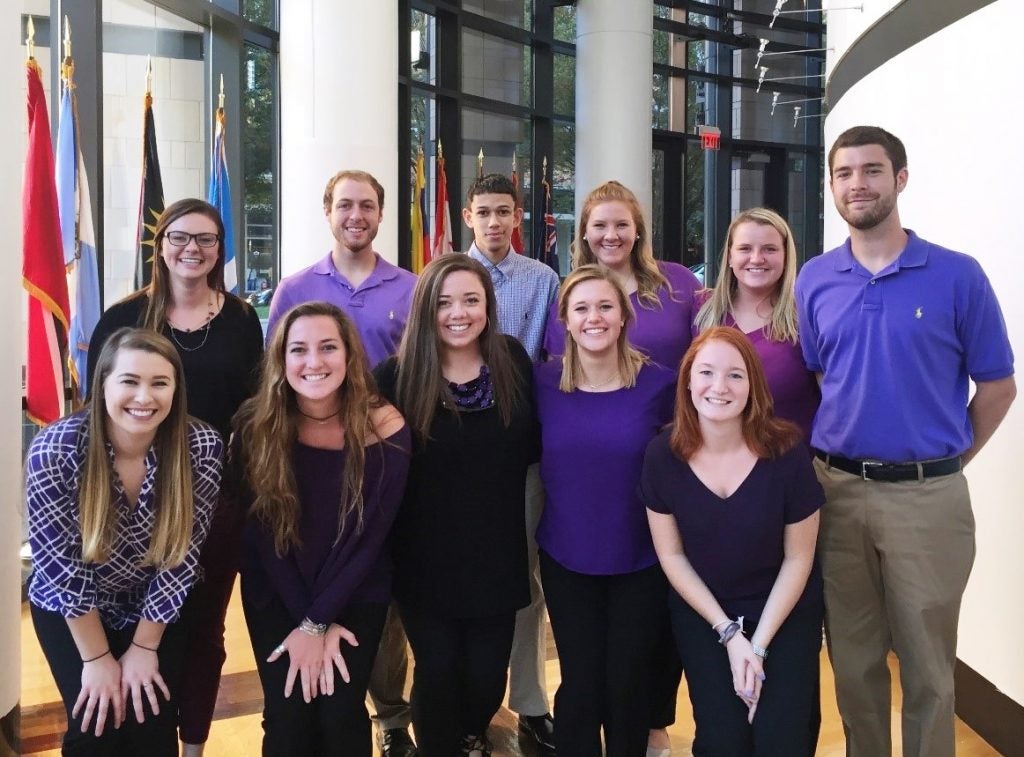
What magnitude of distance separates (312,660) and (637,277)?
1.53m

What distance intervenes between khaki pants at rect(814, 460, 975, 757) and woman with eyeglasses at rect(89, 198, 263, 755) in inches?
64.2

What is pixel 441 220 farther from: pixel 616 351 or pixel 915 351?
pixel 915 351

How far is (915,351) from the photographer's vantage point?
2312 millimetres

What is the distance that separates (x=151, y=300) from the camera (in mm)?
2701

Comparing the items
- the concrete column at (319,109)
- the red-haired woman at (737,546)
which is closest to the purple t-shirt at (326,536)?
the red-haired woman at (737,546)

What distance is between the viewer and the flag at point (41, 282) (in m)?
3.89

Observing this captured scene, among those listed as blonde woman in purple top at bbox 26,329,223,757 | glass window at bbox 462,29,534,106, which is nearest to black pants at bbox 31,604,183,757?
blonde woman in purple top at bbox 26,329,223,757

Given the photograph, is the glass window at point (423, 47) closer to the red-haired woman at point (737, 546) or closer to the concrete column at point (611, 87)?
the concrete column at point (611, 87)

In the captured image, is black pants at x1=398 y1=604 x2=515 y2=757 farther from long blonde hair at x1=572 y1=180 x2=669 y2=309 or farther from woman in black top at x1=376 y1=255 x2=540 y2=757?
long blonde hair at x1=572 y1=180 x2=669 y2=309

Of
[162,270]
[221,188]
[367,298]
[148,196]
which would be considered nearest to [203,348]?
[162,270]

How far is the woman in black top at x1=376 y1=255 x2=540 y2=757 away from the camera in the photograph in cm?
246

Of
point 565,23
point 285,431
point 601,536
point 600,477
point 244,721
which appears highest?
point 565,23

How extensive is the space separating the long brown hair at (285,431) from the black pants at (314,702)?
0.69 feet

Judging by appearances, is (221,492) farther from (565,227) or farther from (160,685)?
(565,227)
